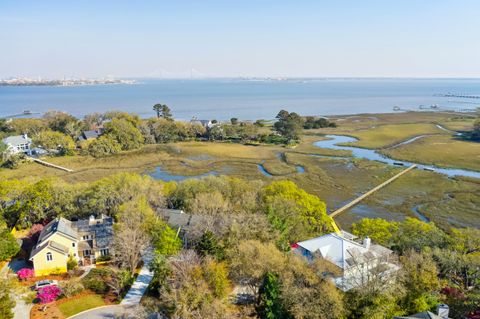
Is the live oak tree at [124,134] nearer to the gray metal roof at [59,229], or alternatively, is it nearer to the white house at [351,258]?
the gray metal roof at [59,229]

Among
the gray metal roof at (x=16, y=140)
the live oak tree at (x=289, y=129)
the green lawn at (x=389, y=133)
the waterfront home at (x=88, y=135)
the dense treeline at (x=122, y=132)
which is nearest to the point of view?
the gray metal roof at (x=16, y=140)

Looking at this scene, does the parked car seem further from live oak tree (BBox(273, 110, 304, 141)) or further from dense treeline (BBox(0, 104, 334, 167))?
live oak tree (BBox(273, 110, 304, 141))

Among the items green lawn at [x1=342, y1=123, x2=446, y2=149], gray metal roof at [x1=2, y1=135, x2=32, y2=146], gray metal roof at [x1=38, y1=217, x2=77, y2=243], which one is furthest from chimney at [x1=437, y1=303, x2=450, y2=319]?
gray metal roof at [x1=2, y1=135, x2=32, y2=146]

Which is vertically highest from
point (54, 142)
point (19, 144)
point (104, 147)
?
point (54, 142)

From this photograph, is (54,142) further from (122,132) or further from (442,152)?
(442,152)

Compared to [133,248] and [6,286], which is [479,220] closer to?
[133,248]

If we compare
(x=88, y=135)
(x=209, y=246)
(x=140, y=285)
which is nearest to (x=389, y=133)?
(x=88, y=135)

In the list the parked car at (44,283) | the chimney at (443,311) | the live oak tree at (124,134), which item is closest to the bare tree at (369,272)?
the chimney at (443,311)

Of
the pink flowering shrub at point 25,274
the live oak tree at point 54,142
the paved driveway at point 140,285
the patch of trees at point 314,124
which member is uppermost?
the patch of trees at point 314,124

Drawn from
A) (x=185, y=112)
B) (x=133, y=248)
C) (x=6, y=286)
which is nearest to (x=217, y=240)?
(x=133, y=248)
